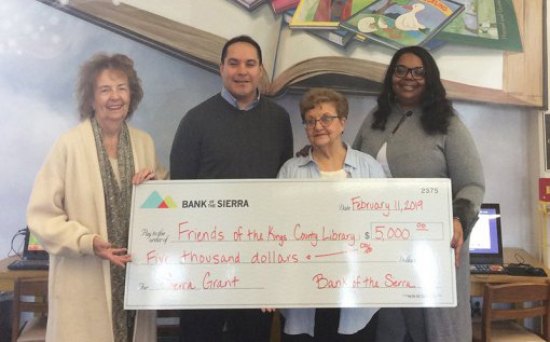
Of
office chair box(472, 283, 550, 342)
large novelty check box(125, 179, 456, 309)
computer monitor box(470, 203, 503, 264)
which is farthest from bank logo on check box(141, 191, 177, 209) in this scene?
computer monitor box(470, 203, 503, 264)

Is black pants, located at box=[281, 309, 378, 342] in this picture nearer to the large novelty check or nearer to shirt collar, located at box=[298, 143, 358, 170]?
the large novelty check

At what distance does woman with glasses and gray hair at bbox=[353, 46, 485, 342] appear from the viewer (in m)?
1.55

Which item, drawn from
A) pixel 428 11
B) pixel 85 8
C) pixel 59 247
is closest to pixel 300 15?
pixel 428 11

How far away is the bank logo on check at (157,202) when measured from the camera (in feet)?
4.80

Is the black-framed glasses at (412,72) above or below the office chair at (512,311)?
above

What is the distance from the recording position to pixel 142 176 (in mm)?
1475

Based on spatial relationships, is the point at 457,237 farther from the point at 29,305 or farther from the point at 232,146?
the point at 29,305

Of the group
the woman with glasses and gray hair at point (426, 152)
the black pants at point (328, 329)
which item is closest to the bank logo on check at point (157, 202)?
the black pants at point (328, 329)

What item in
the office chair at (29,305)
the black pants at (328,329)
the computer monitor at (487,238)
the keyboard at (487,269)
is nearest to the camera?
the black pants at (328,329)

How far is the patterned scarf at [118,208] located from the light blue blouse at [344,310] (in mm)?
568

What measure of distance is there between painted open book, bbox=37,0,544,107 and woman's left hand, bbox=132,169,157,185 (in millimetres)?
938

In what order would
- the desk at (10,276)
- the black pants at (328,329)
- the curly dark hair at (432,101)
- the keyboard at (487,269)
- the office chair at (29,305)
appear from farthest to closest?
1. the keyboard at (487,269)
2. the desk at (10,276)
3. the office chair at (29,305)
4. the curly dark hair at (432,101)
5. the black pants at (328,329)

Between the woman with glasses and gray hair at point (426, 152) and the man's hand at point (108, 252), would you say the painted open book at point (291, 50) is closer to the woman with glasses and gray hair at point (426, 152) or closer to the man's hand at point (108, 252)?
the woman with glasses and gray hair at point (426, 152)

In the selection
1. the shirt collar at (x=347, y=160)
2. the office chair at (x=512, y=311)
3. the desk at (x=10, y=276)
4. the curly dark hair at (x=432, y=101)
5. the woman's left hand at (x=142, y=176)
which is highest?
the curly dark hair at (x=432, y=101)
